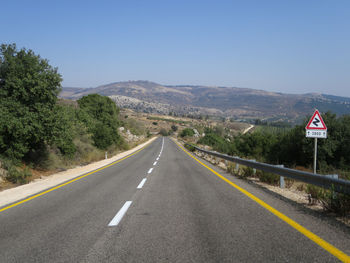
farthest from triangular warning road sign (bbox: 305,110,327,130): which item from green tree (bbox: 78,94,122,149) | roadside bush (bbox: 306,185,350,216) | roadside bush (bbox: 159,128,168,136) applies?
roadside bush (bbox: 159,128,168,136)

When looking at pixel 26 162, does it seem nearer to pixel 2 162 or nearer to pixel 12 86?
pixel 2 162

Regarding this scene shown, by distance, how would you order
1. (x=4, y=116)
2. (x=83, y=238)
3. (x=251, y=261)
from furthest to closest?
1. (x=4, y=116)
2. (x=83, y=238)
3. (x=251, y=261)

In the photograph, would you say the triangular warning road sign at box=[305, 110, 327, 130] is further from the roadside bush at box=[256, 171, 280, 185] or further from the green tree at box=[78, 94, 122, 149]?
the green tree at box=[78, 94, 122, 149]

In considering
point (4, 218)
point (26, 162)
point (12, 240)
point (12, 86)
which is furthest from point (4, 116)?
point (12, 240)

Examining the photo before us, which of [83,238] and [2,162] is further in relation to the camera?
[2,162]

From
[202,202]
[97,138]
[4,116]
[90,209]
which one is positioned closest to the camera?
[90,209]

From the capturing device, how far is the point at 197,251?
3811mm

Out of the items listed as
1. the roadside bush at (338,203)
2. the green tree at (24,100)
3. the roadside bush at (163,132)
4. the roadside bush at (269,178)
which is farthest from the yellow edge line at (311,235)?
the roadside bush at (163,132)

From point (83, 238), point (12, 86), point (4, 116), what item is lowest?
point (83, 238)

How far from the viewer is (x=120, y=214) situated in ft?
19.5

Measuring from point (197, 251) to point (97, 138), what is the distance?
30110 mm

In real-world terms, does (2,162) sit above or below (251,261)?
below

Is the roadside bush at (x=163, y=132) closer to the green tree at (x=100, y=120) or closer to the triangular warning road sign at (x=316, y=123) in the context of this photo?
the green tree at (x=100, y=120)

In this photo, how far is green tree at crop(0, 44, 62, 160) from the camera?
1385cm
